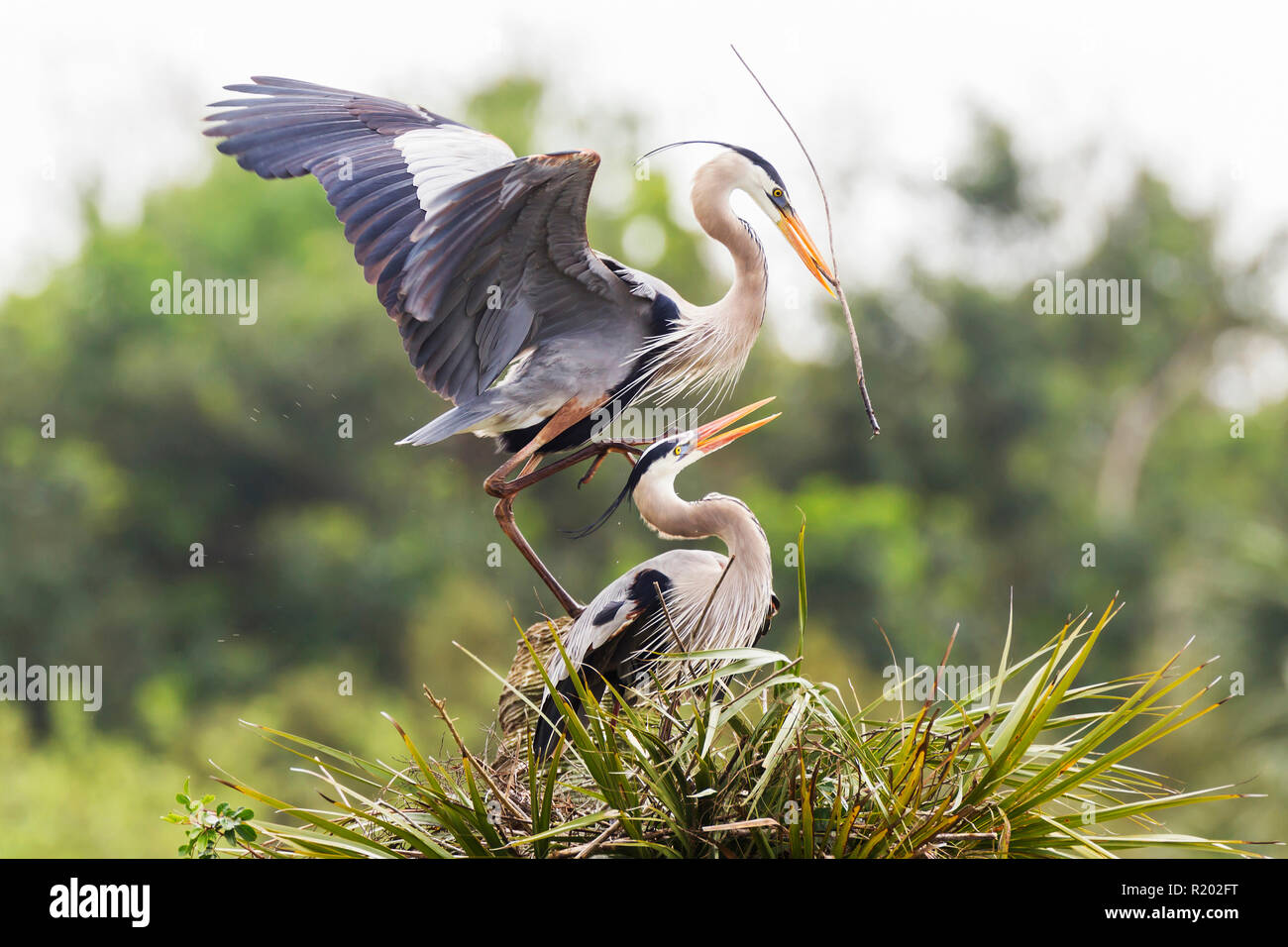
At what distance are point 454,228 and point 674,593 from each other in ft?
4.15

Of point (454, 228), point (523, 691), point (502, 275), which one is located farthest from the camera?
point (523, 691)

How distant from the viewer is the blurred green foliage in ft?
58.1

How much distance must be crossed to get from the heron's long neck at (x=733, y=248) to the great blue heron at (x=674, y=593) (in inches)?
15.8

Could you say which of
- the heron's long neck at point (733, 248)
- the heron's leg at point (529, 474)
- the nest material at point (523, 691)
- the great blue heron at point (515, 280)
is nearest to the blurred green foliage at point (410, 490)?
the nest material at point (523, 691)

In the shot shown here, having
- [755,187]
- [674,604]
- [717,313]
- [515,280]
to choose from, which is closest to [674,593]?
[674,604]

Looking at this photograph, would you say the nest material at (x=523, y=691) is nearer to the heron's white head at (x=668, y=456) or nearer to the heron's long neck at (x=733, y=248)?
the heron's white head at (x=668, y=456)

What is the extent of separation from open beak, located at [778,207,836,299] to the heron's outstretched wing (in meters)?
0.54

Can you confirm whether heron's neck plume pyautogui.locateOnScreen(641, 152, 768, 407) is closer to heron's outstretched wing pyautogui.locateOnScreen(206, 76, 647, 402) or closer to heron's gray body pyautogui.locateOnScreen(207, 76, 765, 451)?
heron's gray body pyautogui.locateOnScreen(207, 76, 765, 451)

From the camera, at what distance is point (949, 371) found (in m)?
23.1

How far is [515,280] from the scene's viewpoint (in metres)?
3.85

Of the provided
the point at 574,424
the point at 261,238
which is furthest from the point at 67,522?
the point at 574,424

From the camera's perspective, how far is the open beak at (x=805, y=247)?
13.3 ft

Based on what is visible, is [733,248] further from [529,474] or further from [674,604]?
[674,604]
